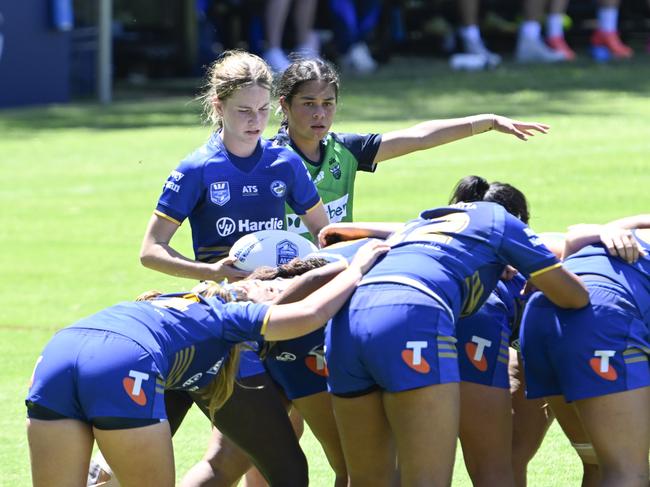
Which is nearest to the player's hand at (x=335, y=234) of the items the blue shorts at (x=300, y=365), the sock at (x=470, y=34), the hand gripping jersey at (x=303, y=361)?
the hand gripping jersey at (x=303, y=361)

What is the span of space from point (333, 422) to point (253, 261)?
0.73 metres

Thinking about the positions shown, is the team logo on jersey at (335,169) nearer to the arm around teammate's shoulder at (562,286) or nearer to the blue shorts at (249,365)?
the blue shorts at (249,365)

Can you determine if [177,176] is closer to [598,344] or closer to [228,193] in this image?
[228,193]

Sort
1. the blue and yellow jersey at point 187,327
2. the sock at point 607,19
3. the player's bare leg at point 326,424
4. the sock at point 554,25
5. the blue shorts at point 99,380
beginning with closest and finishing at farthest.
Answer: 1. the blue shorts at point 99,380
2. the blue and yellow jersey at point 187,327
3. the player's bare leg at point 326,424
4. the sock at point 607,19
5. the sock at point 554,25

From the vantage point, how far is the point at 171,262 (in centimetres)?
570

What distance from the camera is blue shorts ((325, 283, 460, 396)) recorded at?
4512mm

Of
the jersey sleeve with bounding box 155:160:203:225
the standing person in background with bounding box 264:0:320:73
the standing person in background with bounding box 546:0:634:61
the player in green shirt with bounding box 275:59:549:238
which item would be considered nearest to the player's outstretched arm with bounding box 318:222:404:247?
the jersey sleeve with bounding box 155:160:203:225

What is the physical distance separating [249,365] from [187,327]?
0.56 m

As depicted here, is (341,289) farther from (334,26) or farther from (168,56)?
(168,56)

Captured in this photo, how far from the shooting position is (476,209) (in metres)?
4.87

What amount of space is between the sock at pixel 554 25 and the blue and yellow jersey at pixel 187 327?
16212 mm

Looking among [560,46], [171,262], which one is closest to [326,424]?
[171,262]

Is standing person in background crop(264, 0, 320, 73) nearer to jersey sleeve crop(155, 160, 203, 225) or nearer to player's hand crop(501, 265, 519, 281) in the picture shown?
jersey sleeve crop(155, 160, 203, 225)

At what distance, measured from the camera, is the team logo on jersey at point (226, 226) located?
582 centimetres
